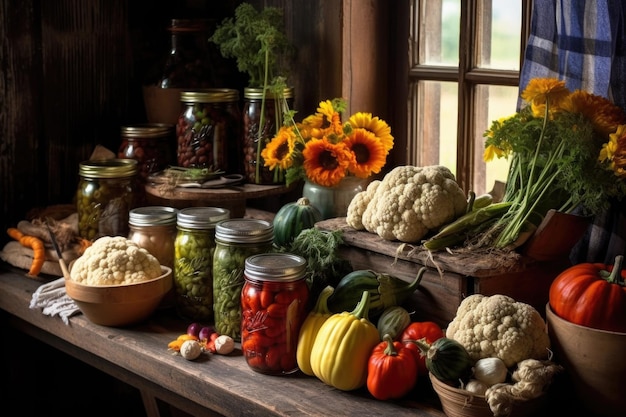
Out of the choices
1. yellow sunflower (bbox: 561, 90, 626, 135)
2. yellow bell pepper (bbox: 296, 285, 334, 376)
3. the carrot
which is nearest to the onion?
Answer: yellow bell pepper (bbox: 296, 285, 334, 376)

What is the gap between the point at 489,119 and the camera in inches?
78.4

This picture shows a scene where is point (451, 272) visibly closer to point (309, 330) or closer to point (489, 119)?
point (309, 330)

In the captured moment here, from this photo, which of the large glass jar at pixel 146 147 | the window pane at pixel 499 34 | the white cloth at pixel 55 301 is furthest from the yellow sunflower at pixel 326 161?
the white cloth at pixel 55 301

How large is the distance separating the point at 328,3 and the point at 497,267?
2.91ft

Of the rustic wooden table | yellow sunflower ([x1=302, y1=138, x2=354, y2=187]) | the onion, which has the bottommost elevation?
the rustic wooden table

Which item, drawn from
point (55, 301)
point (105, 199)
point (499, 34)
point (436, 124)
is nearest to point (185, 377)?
point (55, 301)

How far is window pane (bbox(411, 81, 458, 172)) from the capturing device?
207 cm

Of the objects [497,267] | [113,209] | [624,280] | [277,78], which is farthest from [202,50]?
[624,280]

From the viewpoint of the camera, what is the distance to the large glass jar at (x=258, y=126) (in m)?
2.13

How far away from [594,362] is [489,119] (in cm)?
77

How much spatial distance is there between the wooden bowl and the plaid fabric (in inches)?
33.8

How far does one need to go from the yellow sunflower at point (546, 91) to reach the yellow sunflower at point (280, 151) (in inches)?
24.9

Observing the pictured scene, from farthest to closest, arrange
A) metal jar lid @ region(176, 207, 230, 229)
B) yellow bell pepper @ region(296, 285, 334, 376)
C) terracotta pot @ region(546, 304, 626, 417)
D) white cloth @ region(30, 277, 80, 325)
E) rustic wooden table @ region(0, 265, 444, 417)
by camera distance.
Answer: white cloth @ region(30, 277, 80, 325) → metal jar lid @ region(176, 207, 230, 229) → yellow bell pepper @ region(296, 285, 334, 376) → rustic wooden table @ region(0, 265, 444, 417) → terracotta pot @ region(546, 304, 626, 417)

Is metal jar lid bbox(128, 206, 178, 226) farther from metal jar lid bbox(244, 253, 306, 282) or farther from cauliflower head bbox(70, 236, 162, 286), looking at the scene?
metal jar lid bbox(244, 253, 306, 282)
